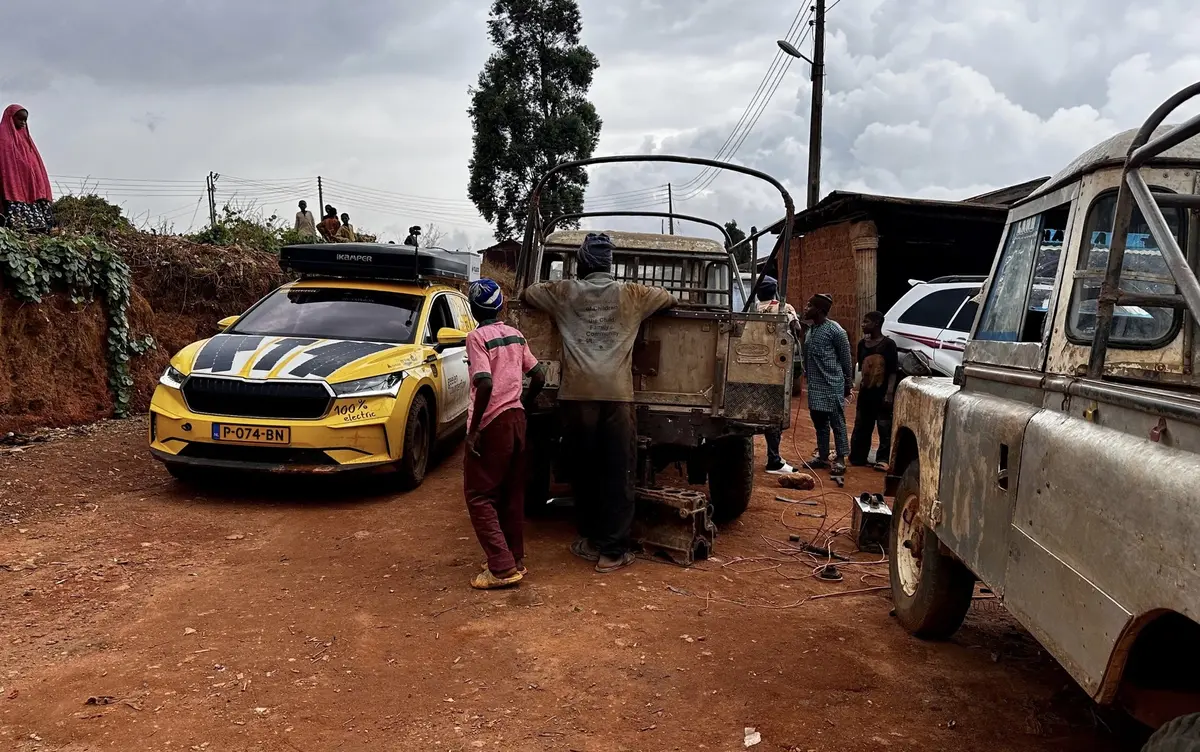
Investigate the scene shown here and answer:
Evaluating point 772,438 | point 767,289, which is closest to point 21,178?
point 767,289

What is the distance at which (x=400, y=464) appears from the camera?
6648 mm

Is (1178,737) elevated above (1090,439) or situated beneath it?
situated beneath

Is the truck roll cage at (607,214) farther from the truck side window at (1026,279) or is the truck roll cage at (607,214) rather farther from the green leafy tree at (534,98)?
the green leafy tree at (534,98)

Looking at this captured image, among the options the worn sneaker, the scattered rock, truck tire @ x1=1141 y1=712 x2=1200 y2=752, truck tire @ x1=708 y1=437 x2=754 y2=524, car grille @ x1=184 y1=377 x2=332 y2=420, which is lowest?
the worn sneaker

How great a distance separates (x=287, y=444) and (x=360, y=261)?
216cm

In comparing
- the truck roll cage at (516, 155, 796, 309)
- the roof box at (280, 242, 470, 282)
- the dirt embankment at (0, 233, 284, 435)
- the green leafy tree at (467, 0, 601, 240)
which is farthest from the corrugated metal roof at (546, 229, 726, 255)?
the green leafy tree at (467, 0, 601, 240)

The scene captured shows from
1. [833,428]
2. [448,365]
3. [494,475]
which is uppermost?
[448,365]

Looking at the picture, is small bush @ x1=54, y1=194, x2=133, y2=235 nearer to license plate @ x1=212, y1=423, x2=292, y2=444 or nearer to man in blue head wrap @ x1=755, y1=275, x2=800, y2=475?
license plate @ x1=212, y1=423, x2=292, y2=444

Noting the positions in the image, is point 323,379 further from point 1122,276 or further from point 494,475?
point 1122,276

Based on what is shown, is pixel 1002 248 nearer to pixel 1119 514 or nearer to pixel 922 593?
pixel 922 593

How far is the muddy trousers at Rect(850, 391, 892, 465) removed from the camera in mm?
8656

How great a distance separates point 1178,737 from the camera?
185 cm

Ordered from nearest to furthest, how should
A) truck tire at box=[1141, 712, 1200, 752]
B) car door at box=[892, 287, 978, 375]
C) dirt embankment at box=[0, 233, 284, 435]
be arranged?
truck tire at box=[1141, 712, 1200, 752] → dirt embankment at box=[0, 233, 284, 435] → car door at box=[892, 287, 978, 375]

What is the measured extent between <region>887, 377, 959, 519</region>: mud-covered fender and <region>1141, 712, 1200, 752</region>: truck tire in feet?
5.77
